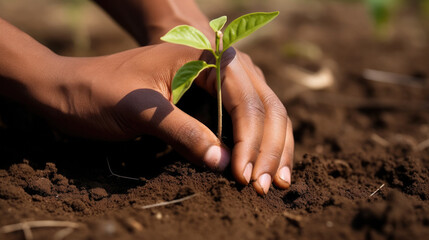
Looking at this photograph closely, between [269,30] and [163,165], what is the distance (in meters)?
2.81

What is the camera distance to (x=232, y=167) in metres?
1.26

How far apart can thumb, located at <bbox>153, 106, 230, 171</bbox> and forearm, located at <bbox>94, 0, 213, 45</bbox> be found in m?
0.54

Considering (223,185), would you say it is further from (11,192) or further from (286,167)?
(11,192)

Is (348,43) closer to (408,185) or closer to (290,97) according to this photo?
(290,97)

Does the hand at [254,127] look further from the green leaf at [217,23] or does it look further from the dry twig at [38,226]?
the dry twig at [38,226]

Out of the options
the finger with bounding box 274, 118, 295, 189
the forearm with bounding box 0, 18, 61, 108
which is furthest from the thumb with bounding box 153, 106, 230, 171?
the forearm with bounding box 0, 18, 61, 108

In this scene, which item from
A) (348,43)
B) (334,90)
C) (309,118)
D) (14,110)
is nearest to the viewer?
(14,110)

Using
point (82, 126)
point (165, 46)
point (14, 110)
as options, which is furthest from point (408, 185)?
point (14, 110)

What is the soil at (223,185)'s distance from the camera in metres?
1.07

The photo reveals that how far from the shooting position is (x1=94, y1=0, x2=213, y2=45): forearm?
1738 millimetres

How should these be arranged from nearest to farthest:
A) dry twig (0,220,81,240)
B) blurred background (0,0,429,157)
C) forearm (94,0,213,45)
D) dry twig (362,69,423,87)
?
dry twig (0,220,81,240) → forearm (94,0,213,45) → blurred background (0,0,429,157) → dry twig (362,69,423,87)

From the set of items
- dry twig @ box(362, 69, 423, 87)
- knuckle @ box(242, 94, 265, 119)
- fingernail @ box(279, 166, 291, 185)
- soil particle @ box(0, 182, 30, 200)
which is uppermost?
knuckle @ box(242, 94, 265, 119)

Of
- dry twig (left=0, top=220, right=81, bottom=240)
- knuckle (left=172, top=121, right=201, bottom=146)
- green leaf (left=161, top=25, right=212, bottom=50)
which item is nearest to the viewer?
dry twig (left=0, top=220, right=81, bottom=240)

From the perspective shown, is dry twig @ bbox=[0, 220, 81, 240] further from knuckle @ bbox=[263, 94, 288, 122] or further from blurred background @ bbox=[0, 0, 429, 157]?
blurred background @ bbox=[0, 0, 429, 157]
